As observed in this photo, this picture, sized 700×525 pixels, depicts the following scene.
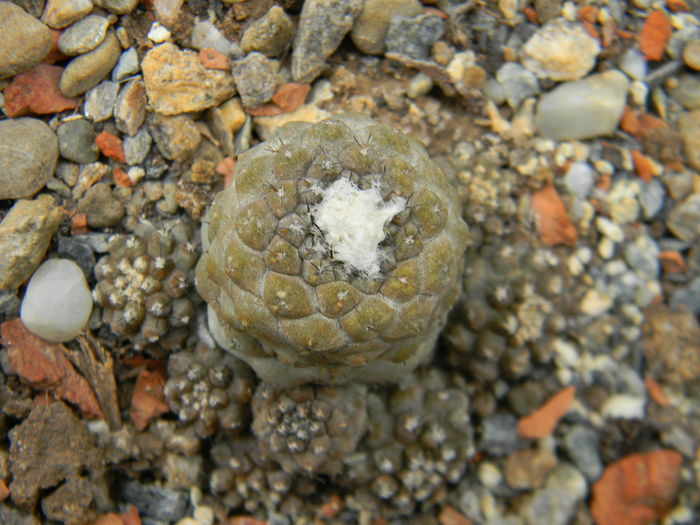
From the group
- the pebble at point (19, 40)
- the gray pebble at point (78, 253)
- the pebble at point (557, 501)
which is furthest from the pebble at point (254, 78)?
the pebble at point (557, 501)

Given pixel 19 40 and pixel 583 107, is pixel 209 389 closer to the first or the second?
pixel 19 40

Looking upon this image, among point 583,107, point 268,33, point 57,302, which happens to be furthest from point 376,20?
point 57,302

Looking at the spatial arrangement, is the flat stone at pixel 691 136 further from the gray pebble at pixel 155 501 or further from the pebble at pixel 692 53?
the gray pebble at pixel 155 501

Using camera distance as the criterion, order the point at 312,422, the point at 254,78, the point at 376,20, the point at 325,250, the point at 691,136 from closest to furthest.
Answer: the point at 325,250, the point at 312,422, the point at 254,78, the point at 376,20, the point at 691,136

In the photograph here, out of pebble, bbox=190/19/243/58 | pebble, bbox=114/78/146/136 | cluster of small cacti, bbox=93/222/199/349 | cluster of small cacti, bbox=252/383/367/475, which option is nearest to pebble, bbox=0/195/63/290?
cluster of small cacti, bbox=93/222/199/349

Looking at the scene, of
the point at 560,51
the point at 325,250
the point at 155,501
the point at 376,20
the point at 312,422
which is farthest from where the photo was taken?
the point at 560,51

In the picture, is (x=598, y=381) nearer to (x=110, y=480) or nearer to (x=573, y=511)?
(x=573, y=511)

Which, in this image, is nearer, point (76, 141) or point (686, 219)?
point (76, 141)

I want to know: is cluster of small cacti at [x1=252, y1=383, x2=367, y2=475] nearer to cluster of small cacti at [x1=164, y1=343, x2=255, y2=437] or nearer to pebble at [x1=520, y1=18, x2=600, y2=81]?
cluster of small cacti at [x1=164, y1=343, x2=255, y2=437]
